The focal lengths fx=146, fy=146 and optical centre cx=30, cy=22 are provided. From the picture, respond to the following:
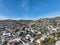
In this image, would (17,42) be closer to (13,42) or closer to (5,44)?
(13,42)

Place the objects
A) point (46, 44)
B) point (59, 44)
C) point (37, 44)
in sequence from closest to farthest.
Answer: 1. point (59, 44)
2. point (46, 44)
3. point (37, 44)

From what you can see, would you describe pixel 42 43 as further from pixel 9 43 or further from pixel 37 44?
pixel 9 43

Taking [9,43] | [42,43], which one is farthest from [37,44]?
[9,43]

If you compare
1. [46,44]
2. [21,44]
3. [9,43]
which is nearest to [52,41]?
[46,44]

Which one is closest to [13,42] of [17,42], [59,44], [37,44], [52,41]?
[17,42]

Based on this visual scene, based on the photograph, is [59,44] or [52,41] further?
[52,41]

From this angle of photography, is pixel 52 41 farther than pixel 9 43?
No

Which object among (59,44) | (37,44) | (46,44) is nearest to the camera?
(59,44)

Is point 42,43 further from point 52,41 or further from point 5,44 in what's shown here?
point 5,44
